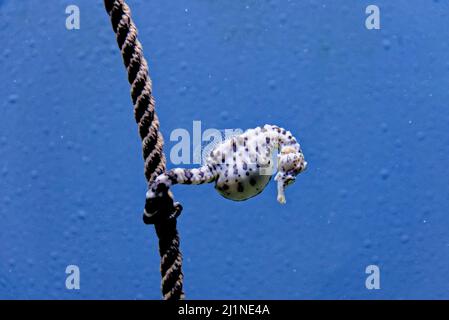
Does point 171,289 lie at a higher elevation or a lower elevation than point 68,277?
lower

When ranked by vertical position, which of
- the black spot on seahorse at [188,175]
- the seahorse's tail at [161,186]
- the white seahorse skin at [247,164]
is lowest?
the seahorse's tail at [161,186]

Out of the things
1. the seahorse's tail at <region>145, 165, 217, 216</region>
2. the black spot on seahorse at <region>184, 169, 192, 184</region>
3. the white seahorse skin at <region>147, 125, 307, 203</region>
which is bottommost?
the seahorse's tail at <region>145, 165, 217, 216</region>

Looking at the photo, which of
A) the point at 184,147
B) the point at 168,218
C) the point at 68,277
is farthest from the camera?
the point at 68,277

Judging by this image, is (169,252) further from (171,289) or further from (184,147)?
(184,147)

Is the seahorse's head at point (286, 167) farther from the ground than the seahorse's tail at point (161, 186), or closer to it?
farther from the ground

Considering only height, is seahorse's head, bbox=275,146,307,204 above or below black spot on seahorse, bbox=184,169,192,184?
above

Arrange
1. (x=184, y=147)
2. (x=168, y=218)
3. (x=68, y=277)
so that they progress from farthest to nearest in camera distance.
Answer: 1. (x=68, y=277)
2. (x=184, y=147)
3. (x=168, y=218)

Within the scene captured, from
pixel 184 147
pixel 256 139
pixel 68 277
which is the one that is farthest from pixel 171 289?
pixel 68 277

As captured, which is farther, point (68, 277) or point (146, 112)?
point (68, 277)
